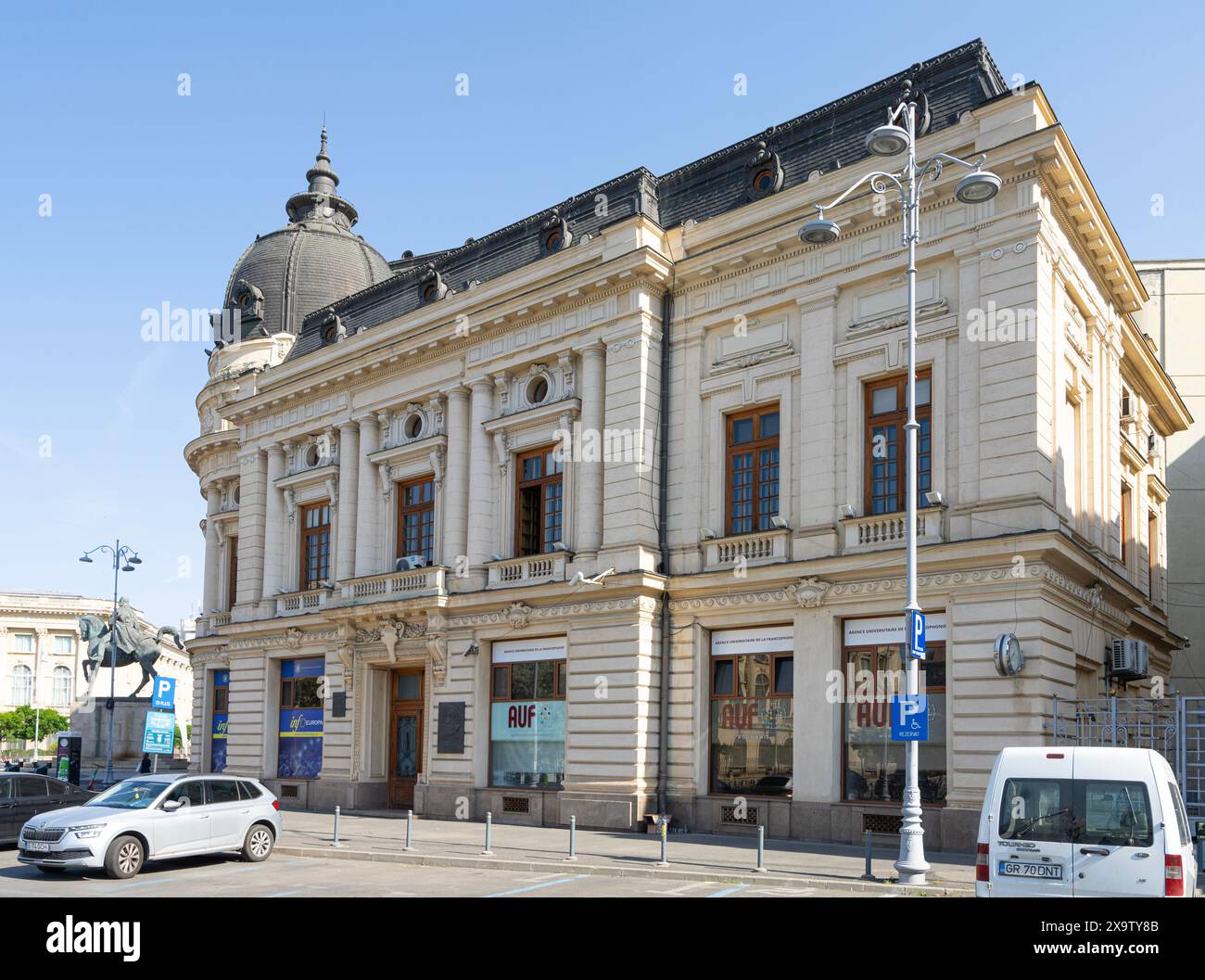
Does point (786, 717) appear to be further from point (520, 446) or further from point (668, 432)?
point (520, 446)

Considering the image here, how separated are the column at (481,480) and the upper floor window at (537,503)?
0.65 m

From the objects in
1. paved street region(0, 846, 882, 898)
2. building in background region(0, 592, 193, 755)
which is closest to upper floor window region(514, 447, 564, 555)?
paved street region(0, 846, 882, 898)

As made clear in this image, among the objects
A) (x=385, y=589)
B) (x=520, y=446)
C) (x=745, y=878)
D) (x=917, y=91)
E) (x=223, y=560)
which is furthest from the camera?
(x=223, y=560)

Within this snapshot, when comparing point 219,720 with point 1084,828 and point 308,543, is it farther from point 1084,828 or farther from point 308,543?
point 1084,828

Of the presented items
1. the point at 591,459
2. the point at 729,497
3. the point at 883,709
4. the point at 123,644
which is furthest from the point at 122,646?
the point at 883,709

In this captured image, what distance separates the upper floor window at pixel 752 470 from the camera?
91.2 ft

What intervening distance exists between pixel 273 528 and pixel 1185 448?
3541cm

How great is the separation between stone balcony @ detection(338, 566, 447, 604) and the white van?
835 inches

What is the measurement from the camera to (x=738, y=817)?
87.2ft

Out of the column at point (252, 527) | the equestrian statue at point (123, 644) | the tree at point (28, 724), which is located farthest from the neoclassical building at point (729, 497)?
the tree at point (28, 724)

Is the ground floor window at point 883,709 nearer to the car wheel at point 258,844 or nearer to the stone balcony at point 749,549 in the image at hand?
the stone balcony at point 749,549

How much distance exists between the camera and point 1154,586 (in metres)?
37.0
